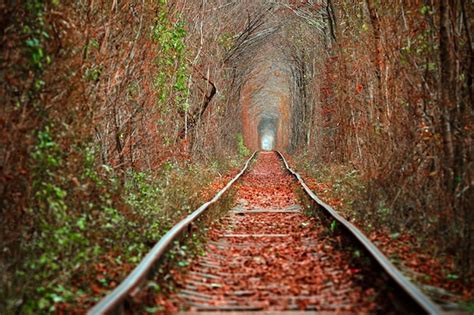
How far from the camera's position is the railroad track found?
224 inches

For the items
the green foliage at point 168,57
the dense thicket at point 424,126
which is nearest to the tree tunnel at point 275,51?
the green foliage at point 168,57

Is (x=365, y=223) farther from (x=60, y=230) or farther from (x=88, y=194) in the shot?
(x=60, y=230)

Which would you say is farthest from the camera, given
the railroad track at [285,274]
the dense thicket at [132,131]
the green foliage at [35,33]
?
the green foliage at [35,33]

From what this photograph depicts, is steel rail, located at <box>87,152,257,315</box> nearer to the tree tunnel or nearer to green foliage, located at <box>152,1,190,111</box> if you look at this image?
green foliage, located at <box>152,1,190,111</box>

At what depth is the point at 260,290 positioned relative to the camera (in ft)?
21.8

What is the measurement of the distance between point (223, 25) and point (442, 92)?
746 inches

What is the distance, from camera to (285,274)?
741cm

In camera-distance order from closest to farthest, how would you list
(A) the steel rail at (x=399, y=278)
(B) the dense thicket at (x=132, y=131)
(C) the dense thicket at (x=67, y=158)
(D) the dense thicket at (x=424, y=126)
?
(A) the steel rail at (x=399, y=278)
(C) the dense thicket at (x=67, y=158)
(B) the dense thicket at (x=132, y=131)
(D) the dense thicket at (x=424, y=126)

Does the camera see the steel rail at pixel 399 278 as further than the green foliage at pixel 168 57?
No

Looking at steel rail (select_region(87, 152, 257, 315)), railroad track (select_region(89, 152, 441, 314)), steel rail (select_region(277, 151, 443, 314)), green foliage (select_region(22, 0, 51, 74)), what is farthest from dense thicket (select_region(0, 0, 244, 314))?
steel rail (select_region(277, 151, 443, 314))

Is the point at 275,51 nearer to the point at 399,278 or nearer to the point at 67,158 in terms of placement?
the point at 67,158

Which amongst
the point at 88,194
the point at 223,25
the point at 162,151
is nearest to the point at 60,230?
the point at 88,194

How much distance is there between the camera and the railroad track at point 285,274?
18.6 ft

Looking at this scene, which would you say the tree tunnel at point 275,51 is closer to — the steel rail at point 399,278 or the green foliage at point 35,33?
the steel rail at point 399,278
